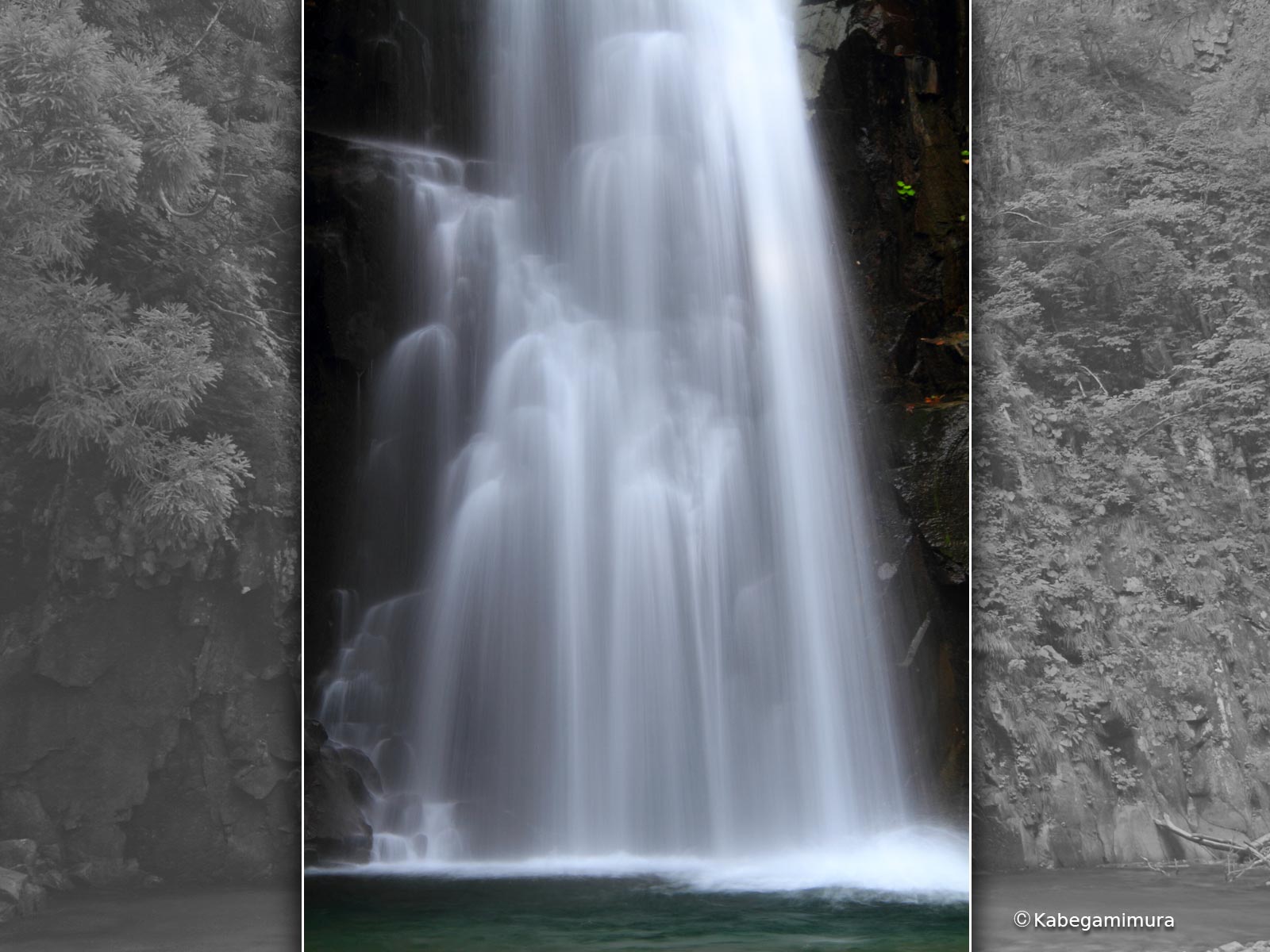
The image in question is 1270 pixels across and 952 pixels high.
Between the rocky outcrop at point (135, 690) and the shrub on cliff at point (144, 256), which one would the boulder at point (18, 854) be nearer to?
the rocky outcrop at point (135, 690)

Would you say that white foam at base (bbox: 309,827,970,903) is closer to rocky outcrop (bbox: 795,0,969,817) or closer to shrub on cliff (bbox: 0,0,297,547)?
rocky outcrop (bbox: 795,0,969,817)

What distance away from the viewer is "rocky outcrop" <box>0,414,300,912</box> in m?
3.80

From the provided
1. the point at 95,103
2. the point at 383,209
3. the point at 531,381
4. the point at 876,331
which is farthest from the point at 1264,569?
the point at 95,103

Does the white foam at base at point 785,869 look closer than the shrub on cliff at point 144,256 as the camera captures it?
Yes

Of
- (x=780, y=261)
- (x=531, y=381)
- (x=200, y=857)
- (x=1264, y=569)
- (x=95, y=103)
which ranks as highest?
(x=95, y=103)

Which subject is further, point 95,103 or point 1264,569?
point 1264,569

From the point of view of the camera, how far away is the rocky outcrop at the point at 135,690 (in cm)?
380

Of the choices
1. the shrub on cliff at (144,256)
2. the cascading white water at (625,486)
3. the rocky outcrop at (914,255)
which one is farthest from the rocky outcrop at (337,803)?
the rocky outcrop at (914,255)

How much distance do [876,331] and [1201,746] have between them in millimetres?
1797

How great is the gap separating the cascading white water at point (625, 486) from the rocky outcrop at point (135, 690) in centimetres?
38

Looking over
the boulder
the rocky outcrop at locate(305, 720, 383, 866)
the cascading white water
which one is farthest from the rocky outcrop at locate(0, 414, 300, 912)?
the cascading white water

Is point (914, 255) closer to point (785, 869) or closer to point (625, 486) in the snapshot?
point (625, 486)

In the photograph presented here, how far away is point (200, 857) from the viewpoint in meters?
3.82

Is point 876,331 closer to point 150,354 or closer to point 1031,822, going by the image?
point 1031,822
